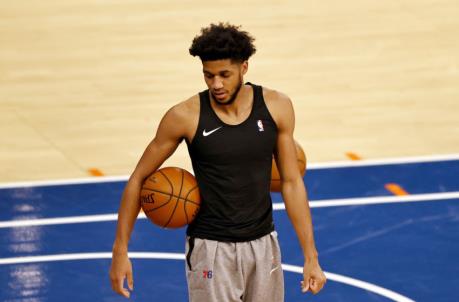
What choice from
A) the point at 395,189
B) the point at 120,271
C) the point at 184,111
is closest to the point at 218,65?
the point at 184,111

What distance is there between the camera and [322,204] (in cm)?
1182

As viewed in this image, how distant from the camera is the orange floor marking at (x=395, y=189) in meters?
12.0

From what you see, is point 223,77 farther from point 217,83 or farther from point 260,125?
point 260,125

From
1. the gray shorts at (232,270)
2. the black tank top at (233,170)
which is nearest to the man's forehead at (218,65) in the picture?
the black tank top at (233,170)

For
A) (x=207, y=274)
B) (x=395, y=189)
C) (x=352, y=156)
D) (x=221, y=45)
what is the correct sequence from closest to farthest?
(x=221, y=45) → (x=207, y=274) → (x=395, y=189) → (x=352, y=156)

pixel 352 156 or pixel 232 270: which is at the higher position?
pixel 232 270

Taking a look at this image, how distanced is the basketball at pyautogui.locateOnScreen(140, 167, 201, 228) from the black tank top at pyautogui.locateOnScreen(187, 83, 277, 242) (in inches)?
3.8

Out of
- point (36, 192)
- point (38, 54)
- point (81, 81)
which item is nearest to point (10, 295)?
point (36, 192)

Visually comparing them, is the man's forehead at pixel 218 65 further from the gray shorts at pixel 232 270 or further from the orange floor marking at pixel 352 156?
the orange floor marking at pixel 352 156

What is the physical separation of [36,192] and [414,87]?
A: 18.5ft

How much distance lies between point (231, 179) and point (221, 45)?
0.82 meters

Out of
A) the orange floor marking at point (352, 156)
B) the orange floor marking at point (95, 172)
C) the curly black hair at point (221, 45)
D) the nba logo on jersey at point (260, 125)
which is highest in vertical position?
the curly black hair at point (221, 45)

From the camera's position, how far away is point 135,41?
58.1ft

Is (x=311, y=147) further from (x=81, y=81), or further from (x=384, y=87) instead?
(x=81, y=81)
